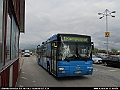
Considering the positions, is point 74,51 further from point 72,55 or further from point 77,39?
point 77,39

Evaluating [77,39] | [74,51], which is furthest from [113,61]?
[74,51]

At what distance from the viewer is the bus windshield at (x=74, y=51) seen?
8.99 meters

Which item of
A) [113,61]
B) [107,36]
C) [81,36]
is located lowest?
[113,61]

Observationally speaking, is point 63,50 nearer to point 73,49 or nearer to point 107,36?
point 73,49

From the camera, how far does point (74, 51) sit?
918 cm

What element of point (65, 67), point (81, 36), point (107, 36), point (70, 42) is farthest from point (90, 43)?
point (107, 36)

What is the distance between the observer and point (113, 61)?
18266 millimetres

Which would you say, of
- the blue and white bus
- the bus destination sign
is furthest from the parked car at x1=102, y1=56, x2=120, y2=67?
the bus destination sign

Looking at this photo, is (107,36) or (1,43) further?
(107,36)

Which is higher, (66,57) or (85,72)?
(66,57)

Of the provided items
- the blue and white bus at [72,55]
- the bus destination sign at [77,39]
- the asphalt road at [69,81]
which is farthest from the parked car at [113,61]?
the bus destination sign at [77,39]

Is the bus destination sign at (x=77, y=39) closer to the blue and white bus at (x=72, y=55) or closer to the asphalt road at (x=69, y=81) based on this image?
the blue and white bus at (x=72, y=55)

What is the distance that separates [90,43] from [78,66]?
1.77 m

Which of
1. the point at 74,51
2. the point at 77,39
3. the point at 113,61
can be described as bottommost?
the point at 113,61
